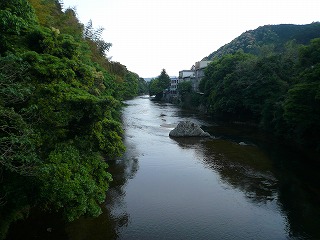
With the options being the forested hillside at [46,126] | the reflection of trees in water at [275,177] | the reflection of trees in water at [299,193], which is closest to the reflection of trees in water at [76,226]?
the forested hillside at [46,126]

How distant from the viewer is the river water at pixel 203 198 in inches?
684

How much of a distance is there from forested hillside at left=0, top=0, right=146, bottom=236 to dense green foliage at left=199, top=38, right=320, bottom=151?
77.7ft

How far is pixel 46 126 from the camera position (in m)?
14.3

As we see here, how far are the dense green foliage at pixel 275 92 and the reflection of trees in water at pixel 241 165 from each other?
6.58m

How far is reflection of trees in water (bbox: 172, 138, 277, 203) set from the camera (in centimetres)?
2375

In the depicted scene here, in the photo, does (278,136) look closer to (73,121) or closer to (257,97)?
(257,97)

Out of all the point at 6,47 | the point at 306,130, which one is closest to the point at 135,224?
the point at 6,47

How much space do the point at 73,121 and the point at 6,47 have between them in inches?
206

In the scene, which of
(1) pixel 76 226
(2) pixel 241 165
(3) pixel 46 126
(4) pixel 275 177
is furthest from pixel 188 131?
(3) pixel 46 126

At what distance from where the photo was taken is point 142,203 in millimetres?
21109

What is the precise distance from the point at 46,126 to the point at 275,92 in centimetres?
4150

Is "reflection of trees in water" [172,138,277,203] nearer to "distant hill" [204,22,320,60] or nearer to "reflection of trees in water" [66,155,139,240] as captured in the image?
"reflection of trees in water" [66,155,139,240]

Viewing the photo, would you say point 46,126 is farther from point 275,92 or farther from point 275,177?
point 275,92

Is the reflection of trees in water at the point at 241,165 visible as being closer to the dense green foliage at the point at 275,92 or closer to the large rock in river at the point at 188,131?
the large rock in river at the point at 188,131
